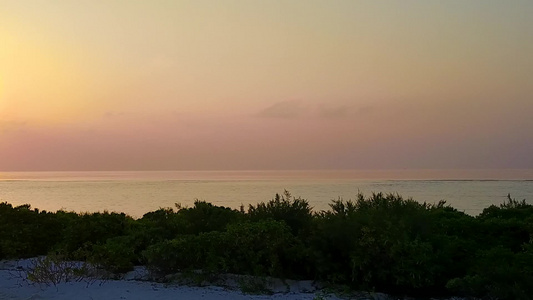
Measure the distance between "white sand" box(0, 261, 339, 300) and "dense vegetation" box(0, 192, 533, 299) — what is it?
0.64 meters

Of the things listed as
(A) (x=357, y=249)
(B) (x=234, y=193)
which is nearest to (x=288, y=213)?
(A) (x=357, y=249)

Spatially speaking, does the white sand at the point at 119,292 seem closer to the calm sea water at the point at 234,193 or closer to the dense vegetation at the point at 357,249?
the dense vegetation at the point at 357,249

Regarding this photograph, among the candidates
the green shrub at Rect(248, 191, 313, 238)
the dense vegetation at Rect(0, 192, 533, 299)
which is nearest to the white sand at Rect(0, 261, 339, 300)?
the dense vegetation at Rect(0, 192, 533, 299)

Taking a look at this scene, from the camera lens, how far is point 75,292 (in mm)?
10203

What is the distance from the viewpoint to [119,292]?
10062mm

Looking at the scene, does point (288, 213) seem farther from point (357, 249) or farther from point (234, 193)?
point (234, 193)

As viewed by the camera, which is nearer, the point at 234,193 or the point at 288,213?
the point at 288,213

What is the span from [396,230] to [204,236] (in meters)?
4.02

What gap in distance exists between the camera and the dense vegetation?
9938mm

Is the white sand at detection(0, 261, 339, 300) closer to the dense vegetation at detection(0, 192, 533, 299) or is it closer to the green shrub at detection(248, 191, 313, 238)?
the dense vegetation at detection(0, 192, 533, 299)

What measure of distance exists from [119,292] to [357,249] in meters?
4.66

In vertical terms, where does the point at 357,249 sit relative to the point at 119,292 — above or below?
above

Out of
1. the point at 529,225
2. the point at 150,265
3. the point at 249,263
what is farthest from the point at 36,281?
the point at 529,225

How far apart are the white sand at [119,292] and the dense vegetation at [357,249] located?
2.09ft
